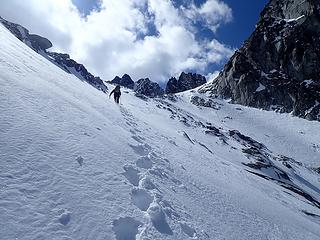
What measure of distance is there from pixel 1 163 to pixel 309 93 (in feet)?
390

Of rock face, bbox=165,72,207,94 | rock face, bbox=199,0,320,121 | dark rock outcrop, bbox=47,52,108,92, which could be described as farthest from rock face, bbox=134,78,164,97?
dark rock outcrop, bbox=47,52,108,92

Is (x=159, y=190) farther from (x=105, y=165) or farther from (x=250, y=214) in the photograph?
(x=250, y=214)

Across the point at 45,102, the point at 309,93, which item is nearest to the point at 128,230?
the point at 45,102

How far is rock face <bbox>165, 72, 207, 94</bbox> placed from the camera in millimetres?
184875

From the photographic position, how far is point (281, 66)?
429 ft

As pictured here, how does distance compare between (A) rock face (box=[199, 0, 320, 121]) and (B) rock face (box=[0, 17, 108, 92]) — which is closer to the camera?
(B) rock face (box=[0, 17, 108, 92])

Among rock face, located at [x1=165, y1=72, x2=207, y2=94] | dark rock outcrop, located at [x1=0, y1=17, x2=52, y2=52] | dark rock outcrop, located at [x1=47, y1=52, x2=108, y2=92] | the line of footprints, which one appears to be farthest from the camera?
rock face, located at [x1=165, y1=72, x2=207, y2=94]

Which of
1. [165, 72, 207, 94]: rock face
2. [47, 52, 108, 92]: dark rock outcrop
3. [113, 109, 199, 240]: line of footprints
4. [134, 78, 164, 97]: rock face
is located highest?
[165, 72, 207, 94]: rock face

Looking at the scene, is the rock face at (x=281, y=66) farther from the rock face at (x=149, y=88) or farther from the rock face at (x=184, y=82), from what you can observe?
the rock face at (x=184, y=82)

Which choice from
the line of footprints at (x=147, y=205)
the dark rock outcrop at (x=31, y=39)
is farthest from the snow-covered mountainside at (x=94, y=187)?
the dark rock outcrop at (x=31, y=39)

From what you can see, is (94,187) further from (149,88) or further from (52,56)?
(149,88)

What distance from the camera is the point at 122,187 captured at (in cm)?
1156

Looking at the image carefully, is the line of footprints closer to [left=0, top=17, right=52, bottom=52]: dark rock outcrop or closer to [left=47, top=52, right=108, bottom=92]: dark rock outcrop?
[left=47, top=52, right=108, bottom=92]: dark rock outcrop

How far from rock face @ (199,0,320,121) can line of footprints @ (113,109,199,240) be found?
104258 mm
